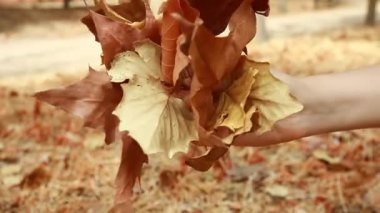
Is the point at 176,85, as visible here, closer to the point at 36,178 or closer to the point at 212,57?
the point at 212,57

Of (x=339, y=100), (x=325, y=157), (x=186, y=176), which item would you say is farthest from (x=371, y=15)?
(x=339, y=100)

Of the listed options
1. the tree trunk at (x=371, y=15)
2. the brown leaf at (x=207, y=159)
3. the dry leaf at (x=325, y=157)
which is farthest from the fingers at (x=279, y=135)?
the tree trunk at (x=371, y=15)

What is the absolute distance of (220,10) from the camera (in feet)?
2.18

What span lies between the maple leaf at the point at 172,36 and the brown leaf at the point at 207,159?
8 cm

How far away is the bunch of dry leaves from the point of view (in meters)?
0.59

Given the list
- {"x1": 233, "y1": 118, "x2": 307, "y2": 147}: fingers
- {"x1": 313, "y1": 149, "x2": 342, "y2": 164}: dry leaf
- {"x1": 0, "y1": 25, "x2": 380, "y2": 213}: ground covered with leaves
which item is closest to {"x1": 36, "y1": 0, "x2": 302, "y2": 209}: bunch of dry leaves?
{"x1": 233, "y1": 118, "x2": 307, "y2": 147}: fingers

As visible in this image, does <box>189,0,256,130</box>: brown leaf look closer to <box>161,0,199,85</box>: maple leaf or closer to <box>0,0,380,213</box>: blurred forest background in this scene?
<box>161,0,199,85</box>: maple leaf

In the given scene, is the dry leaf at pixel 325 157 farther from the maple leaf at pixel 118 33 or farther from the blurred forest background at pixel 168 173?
the maple leaf at pixel 118 33

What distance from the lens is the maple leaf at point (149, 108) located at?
584 millimetres

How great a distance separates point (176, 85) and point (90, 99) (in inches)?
4.1

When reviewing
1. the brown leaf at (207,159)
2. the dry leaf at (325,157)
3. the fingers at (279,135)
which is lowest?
the dry leaf at (325,157)

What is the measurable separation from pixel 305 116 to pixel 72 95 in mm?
322

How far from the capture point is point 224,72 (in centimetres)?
62

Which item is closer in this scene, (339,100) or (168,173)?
(339,100)
